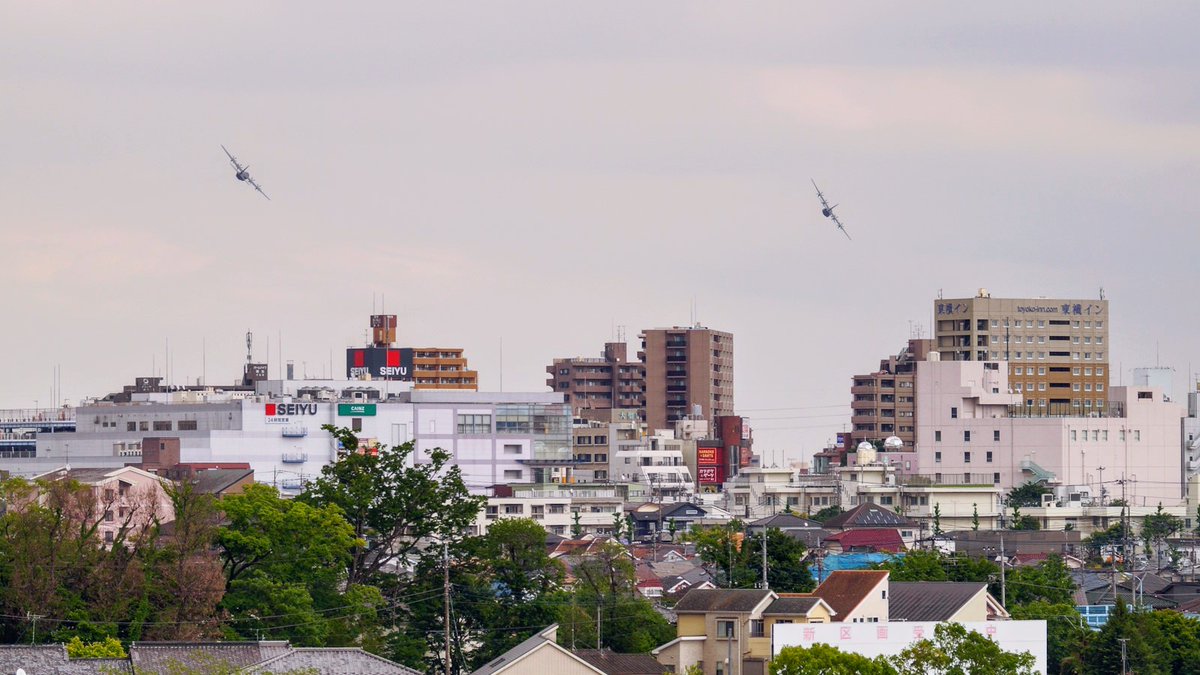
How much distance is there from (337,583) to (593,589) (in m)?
9.29

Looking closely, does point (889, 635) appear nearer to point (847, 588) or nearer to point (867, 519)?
point (847, 588)

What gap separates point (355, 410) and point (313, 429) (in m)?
4.37

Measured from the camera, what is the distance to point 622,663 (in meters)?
68.6

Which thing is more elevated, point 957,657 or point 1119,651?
point 957,657

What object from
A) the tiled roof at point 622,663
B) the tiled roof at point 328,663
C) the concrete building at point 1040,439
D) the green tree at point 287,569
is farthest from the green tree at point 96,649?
the concrete building at point 1040,439

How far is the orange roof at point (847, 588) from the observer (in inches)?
2864

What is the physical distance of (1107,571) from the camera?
119812 millimetres

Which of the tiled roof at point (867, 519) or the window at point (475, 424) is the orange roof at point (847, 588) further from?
the window at point (475, 424)

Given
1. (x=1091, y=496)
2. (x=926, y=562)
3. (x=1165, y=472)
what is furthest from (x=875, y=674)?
(x=1165, y=472)

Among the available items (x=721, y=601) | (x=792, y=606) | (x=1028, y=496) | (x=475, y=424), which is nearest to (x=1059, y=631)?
(x=792, y=606)

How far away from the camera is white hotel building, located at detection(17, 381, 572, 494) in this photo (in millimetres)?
177375

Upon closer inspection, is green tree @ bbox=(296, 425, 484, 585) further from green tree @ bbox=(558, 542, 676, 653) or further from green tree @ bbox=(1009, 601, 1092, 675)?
green tree @ bbox=(1009, 601, 1092, 675)

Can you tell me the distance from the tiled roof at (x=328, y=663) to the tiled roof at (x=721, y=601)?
12500 millimetres

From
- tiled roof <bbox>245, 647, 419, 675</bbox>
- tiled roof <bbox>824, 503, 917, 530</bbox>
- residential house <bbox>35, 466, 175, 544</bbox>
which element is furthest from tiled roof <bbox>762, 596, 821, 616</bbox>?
tiled roof <bbox>824, 503, 917, 530</bbox>
